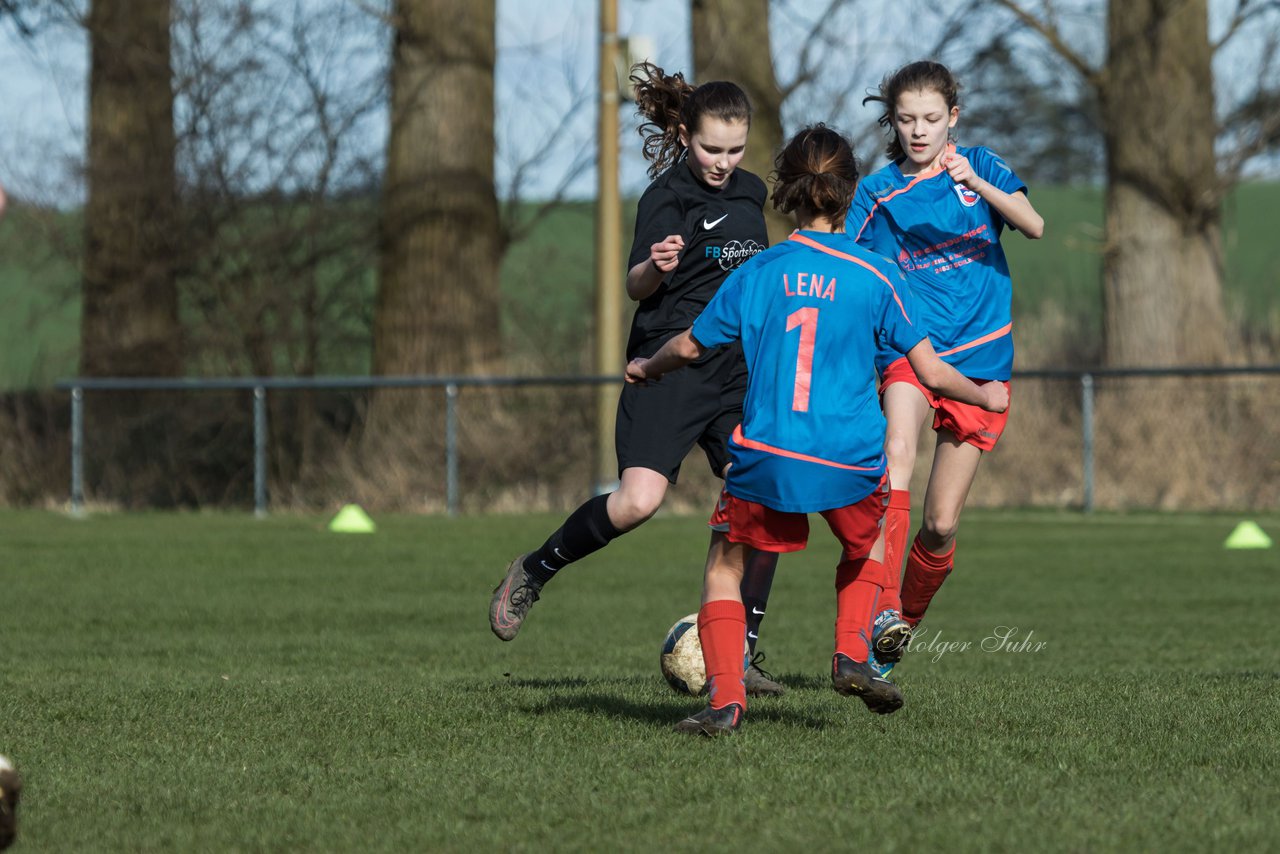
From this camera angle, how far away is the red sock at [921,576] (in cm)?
690

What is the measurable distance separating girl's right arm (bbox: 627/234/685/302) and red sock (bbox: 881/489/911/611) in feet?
3.48

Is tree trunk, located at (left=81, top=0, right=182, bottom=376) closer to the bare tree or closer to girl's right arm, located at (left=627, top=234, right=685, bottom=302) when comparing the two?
the bare tree

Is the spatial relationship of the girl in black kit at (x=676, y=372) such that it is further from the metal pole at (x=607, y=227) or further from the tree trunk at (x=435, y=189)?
the tree trunk at (x=435, y=189)

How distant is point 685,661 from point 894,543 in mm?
877

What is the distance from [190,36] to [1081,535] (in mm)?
11109

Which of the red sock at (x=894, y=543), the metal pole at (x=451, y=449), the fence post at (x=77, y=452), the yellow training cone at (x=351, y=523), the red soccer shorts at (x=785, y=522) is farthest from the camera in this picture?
the fence post at (x=77, y=452)

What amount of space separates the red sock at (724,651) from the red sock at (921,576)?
1.75m

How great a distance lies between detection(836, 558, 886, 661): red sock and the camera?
532 cm

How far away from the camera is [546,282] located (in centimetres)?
2302

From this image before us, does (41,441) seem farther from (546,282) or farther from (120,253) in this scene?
(546,282)

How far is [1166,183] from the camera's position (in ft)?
64.7

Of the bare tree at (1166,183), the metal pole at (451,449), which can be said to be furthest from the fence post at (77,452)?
the bare tree at (1166,183)

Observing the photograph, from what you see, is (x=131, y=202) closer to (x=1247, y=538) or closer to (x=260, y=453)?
(x=260, y=453)

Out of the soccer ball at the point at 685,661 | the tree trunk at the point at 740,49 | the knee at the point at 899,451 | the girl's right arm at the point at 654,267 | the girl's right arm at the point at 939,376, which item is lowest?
the soccer ball at the point at 685,661
